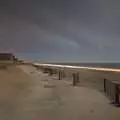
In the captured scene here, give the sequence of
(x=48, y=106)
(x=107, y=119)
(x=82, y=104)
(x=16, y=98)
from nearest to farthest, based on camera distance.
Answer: (x=107, y=119) → (x=48, y=106) → (x=82, y=104) → (x=16, y=98)

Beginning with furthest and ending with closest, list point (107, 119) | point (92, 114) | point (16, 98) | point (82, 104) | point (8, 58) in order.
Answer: point (8, 58)
point (16, 98)
point (82, 104)
point (92, 114)
point (107, 119)

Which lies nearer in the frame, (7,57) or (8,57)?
(7,57)

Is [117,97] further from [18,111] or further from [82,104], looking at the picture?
[18,111]

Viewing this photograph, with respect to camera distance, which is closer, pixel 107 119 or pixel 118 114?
pixel 107 119

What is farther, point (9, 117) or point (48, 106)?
point (48, 106)

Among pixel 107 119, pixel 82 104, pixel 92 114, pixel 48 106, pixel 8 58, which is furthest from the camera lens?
pixel 8 58

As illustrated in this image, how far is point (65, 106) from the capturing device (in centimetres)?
272

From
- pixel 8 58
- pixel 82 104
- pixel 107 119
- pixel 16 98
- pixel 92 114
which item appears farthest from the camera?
pixel 8 58

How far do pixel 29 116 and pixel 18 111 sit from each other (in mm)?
245

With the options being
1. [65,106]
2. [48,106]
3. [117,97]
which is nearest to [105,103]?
[117,97]

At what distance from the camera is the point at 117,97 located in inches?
120

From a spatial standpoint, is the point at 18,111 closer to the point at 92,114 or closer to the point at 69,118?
the point at 69,118

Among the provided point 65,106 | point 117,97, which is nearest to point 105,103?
point 117,97

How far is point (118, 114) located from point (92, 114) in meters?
0.25
